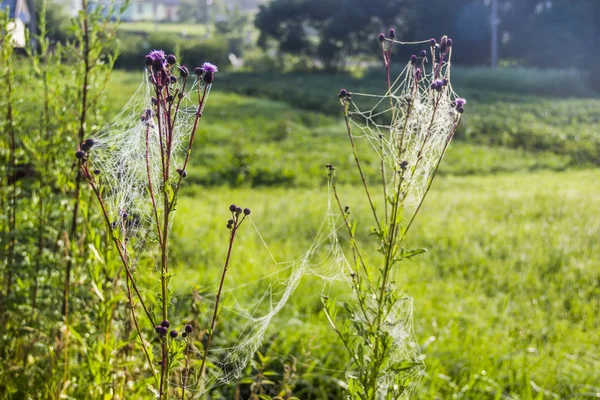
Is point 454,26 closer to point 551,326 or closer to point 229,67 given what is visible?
point 229,67

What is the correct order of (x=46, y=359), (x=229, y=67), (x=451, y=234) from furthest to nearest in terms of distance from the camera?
(x=229, y=67) → (x=451, y=234) → (x=46, y=359)

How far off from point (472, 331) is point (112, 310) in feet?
10.8

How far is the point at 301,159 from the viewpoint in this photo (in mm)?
13141

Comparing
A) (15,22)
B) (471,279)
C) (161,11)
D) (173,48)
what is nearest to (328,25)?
(173,48)

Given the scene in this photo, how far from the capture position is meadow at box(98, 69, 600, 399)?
428 cm

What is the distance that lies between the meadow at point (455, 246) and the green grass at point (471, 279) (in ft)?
0.05

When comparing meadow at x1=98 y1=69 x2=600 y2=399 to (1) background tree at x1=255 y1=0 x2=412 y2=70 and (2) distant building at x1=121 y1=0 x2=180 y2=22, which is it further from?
(2) distant building at x1=121 y1=0 x2=180 y2=22

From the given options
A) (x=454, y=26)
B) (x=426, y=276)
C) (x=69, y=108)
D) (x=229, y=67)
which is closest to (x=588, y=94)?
(x=454, y=26)

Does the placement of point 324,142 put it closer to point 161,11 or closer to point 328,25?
point 328,25

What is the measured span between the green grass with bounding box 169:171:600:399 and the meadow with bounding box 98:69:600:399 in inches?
0.7

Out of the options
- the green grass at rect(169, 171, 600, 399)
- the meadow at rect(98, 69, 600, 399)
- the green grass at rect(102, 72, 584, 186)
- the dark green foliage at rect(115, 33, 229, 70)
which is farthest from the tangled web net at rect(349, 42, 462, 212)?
the dark green foliage at rect(115, 33, 229, 70)

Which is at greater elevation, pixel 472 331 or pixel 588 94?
pixel 588 94

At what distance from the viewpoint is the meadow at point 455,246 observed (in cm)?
428

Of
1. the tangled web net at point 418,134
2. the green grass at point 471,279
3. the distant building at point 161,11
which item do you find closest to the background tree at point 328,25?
the green grass at point 471,279
